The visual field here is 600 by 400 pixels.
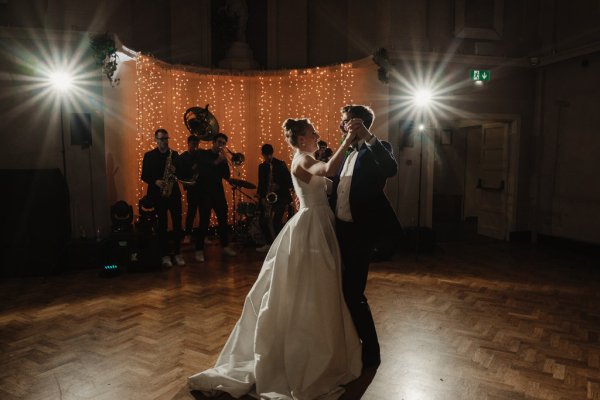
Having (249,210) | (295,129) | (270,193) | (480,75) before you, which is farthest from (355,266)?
(480,75)

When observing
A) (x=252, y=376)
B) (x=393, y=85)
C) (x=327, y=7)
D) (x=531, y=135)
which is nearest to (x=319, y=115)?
(x=393, y=85)

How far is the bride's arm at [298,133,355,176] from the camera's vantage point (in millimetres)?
2418

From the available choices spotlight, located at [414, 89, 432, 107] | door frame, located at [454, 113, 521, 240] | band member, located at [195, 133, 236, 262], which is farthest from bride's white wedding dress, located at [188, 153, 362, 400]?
door frame, located at [454, 113, 521, 240]

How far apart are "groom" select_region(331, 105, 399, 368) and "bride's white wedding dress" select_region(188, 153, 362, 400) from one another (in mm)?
117

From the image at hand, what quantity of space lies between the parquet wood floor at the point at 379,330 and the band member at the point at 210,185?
0.53 metres

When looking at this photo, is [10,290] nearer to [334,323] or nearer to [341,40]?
[334,323]

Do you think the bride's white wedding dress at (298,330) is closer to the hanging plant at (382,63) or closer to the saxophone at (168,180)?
the saxophone at (168,180)

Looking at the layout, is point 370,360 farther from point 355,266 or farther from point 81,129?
point 81,129

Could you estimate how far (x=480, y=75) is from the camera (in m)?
7.12

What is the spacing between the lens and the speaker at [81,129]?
582cm

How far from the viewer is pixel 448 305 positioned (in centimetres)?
417

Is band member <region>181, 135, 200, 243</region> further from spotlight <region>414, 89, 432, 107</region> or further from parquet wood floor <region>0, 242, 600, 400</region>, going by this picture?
spotlight <region>414, 89, 432, 107</region>

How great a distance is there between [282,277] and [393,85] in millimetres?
5088

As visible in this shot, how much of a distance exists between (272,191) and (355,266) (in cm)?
386
